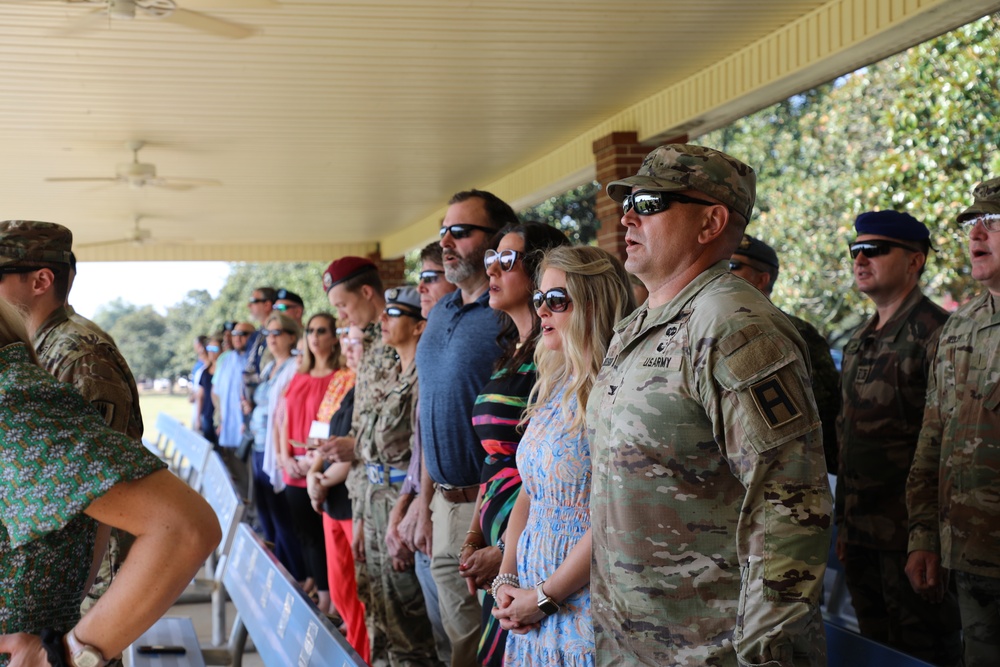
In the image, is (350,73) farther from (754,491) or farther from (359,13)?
(754,491)

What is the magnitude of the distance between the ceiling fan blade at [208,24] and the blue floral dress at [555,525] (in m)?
3.31

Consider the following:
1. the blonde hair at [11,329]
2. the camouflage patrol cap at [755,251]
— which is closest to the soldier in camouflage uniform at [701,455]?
the blonde hair at [11,329]

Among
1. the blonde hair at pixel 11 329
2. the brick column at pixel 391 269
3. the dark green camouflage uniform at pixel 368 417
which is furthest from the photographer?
the brick column at pixel 391 269

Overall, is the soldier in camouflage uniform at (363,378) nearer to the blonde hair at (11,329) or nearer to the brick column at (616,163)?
the blonde hair at (11,329)

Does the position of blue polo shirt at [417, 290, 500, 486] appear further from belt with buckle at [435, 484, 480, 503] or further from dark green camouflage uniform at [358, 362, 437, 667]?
dark green camouflage uniform at [358, 362, 437, 667]

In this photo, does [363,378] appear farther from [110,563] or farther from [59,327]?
[59,327]

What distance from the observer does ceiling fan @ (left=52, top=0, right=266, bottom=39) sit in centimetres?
459

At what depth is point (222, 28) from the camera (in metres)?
4.99

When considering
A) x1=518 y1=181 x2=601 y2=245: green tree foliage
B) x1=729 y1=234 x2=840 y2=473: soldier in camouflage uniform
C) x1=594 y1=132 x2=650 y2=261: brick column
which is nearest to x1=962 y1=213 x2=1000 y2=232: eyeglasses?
x1=729 y1=234 x2=840 y2=473: soldier in camouflage uniform

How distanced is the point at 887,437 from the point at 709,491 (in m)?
2.05

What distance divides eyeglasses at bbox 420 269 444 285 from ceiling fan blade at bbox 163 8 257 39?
179 centimetres

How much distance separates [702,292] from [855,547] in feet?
7.27

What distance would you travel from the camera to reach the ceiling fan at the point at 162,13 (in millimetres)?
4594

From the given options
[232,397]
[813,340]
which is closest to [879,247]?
[813,340]
